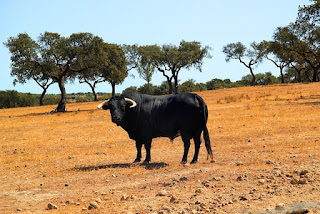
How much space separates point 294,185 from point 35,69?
4097 cm

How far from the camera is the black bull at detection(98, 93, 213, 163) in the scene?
11.2 m

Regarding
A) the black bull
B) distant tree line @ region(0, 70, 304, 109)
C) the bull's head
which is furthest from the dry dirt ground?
distant tree line @ region(0, 70, 304, 109)

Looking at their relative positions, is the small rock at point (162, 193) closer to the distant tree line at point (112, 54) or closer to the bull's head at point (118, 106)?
the bull's head at point (118, 106)

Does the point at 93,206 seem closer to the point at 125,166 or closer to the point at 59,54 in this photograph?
the point at 125,166

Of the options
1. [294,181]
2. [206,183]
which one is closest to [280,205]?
[294,181]

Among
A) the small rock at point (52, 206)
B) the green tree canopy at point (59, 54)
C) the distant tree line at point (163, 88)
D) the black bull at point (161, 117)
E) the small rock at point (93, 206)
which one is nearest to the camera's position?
the small rock at point (93, 206)

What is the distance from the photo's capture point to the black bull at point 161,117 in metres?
11.2

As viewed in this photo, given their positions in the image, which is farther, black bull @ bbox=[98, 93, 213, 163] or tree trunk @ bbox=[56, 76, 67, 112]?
tree trunk @ bbox=[56, 76, 67, 112]

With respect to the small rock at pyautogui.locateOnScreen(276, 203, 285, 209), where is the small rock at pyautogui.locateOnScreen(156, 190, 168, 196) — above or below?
below

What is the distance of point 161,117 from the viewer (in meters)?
11.6

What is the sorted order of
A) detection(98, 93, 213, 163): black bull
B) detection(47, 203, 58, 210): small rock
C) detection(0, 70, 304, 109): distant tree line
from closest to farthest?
detection(47, 203, 58, 210): small rock → detection(98, 93, 213, 163): black bull → detection(0, 70, 304, 109): distant tree line

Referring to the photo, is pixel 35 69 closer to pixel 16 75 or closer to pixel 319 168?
pixel 16 75

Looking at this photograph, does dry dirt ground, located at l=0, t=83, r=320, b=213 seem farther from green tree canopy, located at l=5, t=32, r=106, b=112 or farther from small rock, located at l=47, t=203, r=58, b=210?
green tree canopy, located at l=5, t=32, r=106, b=112

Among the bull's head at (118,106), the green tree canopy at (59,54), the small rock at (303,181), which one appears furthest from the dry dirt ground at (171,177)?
the green tree canopy at (59,54)
